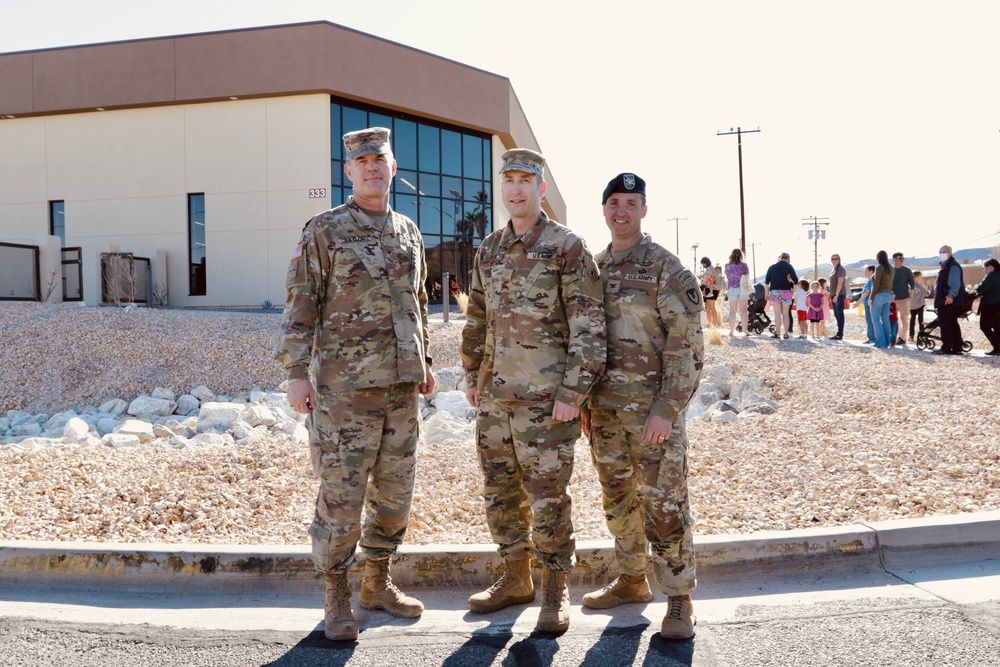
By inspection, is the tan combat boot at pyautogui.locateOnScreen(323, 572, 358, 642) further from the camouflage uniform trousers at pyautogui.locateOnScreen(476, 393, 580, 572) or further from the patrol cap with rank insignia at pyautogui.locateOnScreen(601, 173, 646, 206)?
the patrol cap with rank insignia at pyautogui.locateOnScreen(601, 173, 646, 206)

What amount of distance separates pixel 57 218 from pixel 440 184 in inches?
487

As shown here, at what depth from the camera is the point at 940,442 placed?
251 inches

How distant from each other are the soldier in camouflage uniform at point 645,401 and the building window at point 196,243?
70.4 ft

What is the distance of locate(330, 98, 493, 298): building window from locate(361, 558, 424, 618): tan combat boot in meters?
20.5

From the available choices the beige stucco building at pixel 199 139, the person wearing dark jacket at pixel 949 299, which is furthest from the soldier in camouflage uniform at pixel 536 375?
the beige stucco building at pixel 199 139

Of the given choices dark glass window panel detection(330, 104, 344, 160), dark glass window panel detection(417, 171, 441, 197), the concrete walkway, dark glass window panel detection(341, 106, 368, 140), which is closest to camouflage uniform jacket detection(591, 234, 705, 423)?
the concrete walkway

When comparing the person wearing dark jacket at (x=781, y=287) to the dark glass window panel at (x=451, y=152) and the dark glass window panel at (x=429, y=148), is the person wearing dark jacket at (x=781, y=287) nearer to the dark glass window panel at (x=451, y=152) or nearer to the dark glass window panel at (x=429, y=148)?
the dark glass window panel at (x=429, y=148)

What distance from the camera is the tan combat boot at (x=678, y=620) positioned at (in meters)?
3.28

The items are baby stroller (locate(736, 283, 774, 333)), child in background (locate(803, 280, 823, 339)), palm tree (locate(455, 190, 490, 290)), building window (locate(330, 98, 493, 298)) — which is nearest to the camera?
child in background (locate(803, 280, 823, 339))

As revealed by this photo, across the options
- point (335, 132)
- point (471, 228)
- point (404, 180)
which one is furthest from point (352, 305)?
point (471, 228)

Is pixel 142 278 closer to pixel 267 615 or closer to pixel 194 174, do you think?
pixel 194 174

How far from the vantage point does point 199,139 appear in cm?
2247

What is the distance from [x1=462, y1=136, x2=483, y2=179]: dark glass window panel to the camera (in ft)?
88.9

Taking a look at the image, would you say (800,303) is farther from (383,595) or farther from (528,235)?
(383,595)
